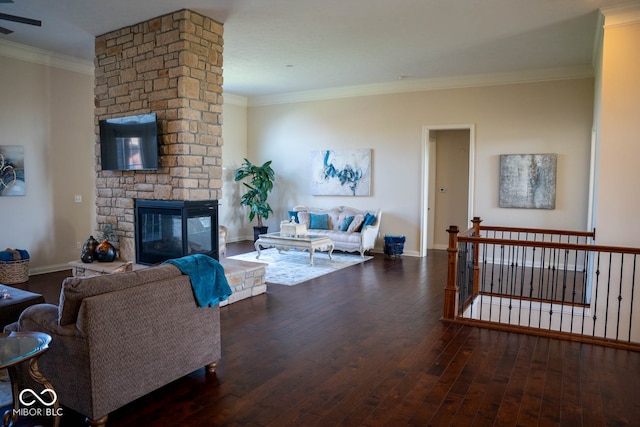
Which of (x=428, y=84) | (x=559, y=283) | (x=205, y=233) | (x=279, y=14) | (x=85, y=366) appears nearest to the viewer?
(x=85, y=366)

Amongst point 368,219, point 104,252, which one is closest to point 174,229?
point 104,252

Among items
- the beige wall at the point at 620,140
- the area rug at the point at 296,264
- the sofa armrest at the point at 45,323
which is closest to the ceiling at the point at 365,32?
the beige wall at the point at 620,140

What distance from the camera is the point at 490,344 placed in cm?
394

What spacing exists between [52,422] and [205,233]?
294cm

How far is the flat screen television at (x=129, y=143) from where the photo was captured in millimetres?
5172

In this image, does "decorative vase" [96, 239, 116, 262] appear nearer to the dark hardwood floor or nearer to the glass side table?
the dark hardwood floor

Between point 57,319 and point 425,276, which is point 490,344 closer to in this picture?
point 425,276

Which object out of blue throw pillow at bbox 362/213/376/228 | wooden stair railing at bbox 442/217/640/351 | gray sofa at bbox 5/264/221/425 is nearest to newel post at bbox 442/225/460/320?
wooden stair railing at bbox 442/217/640/351

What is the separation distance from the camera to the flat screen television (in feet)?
17.0

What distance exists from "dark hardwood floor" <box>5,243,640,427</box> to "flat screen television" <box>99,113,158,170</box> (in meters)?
2.06

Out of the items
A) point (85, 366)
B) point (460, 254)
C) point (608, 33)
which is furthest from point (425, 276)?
point (85, 366)

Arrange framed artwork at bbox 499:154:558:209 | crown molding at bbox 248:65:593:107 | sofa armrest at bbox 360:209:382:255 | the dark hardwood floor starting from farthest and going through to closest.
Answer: sofa armrest at bbox 360:209:382:255 → framed artwork at bbox 499:154:558:209 → crown molding at bbox 248:65:593:107 → the dark hardwood floor

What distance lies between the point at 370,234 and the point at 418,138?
2060mm

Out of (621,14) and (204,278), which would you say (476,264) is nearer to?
(621,14)
